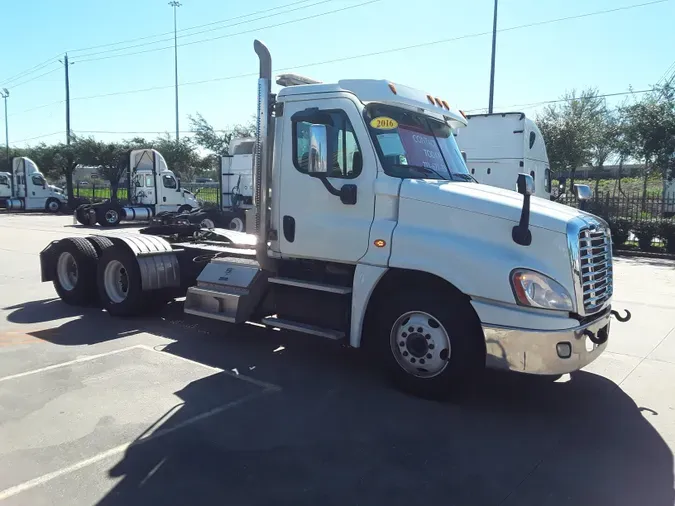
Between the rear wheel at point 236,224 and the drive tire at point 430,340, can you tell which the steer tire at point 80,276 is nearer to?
the drive tire at point 430,340

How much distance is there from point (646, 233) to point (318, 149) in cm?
1653

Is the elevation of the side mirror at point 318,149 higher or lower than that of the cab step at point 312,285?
higher

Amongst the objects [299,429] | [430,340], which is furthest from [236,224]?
[299,429]

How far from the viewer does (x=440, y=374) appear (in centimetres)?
502

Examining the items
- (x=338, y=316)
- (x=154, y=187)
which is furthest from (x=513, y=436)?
(x=154, y=187)

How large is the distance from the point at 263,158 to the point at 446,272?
2.45 meters

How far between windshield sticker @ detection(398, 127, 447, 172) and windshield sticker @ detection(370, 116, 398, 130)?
3.8 inches

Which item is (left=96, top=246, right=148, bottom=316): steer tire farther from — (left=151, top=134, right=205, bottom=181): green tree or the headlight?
(left=151, top=134, right=205, bottom=181): green tree

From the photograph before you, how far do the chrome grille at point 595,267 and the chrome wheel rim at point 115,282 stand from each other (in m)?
6.25

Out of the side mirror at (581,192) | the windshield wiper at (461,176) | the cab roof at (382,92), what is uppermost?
the cab roof at (382,92)

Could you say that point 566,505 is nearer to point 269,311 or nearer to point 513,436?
point 513,436

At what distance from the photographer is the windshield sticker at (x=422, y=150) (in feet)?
18.4

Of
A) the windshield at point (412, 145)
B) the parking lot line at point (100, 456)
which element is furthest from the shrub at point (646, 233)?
the parking lot line at point (100, 456)

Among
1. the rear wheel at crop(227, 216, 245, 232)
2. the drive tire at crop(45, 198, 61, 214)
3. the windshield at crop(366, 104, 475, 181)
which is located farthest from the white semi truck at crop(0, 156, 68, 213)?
the windshield at crop(366, 104, 475, 181)
